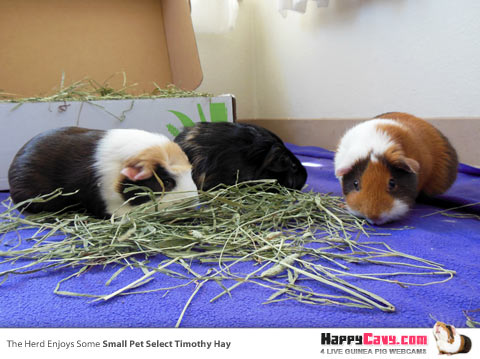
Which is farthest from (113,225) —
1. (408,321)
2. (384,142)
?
(384,142)

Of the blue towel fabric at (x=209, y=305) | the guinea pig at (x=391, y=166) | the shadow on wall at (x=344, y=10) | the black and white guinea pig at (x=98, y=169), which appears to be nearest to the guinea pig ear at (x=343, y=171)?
the guinea pig at (x=391, y=166)

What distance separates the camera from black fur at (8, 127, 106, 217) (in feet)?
3.46

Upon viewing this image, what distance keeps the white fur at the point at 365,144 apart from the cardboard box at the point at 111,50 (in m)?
0.71

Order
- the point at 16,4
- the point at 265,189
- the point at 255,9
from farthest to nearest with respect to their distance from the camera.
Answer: the point at 255,9
the point at 16,4
the point at 265,189

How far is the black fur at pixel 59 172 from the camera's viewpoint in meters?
1.06

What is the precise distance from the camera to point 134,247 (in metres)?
0.87

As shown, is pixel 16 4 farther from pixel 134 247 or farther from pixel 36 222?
pixel 134 247

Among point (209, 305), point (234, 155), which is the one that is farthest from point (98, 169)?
point (209, 305)

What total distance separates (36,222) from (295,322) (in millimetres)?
887

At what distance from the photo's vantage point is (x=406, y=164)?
1.05 metres

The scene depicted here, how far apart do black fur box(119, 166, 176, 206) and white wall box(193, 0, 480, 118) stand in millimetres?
1497
